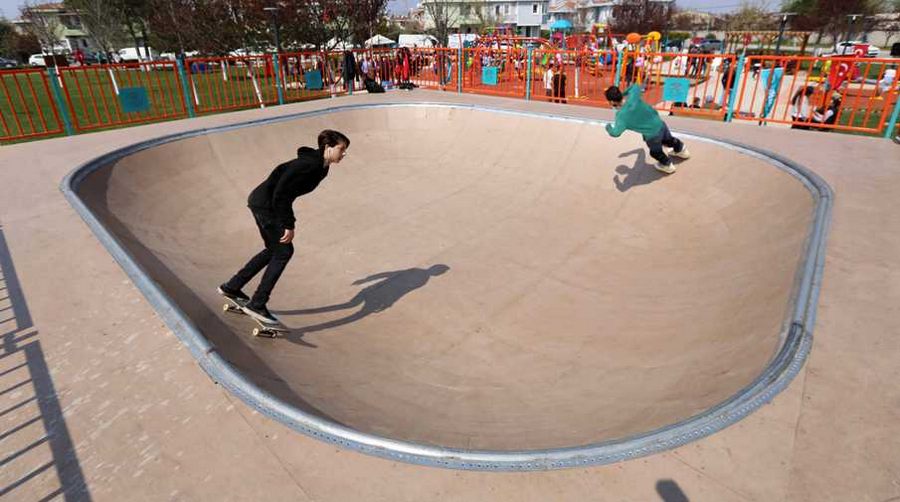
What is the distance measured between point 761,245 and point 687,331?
206 cm

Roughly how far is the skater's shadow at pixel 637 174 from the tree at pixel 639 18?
47.4 metres

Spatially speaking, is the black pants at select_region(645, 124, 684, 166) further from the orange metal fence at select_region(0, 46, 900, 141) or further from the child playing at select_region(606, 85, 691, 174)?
the orange metal fence at select_region(0, 46, 900, 141)

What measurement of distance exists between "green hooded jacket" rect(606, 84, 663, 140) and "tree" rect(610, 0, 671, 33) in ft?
160

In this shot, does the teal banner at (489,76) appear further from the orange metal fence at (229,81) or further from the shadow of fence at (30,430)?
the shadow of fence at (30,430)

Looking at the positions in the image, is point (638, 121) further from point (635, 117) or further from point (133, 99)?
point (133, 99)

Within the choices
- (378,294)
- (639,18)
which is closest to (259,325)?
(378,294)

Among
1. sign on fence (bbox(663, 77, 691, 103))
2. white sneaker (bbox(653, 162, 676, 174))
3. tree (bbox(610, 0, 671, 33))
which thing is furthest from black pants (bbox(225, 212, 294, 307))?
tree (bbox(610, 0, 671, 33))

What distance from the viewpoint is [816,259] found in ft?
15.1

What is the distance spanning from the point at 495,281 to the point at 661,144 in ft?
13.1

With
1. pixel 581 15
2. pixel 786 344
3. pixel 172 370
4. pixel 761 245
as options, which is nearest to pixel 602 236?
pixel 761 245

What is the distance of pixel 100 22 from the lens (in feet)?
119

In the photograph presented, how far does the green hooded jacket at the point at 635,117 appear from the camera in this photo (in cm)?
751

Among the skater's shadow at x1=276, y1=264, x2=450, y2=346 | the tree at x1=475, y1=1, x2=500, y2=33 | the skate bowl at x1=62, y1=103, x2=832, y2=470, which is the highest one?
the tree at x1=475, y1=1, x2=500, y2=33

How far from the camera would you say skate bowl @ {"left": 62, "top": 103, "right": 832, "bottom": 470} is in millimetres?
3414
